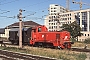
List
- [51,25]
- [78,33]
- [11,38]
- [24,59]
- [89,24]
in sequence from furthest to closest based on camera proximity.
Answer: [51,25], [89,24], [78,33], [11,38], [24,59]

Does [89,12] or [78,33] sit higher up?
[89,12]

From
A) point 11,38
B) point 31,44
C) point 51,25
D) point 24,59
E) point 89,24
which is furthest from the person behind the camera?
point 51,25

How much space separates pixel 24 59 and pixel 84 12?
330 ft

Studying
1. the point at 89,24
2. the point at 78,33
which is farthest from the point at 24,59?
the point at 89,24

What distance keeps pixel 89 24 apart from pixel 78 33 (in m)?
45.3

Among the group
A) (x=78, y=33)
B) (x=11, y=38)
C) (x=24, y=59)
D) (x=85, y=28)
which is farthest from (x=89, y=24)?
(x=24, y=59)

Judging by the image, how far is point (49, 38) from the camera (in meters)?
27.4

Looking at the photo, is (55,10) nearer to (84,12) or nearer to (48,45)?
(84,12)

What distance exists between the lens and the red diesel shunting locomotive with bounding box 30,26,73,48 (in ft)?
85.9

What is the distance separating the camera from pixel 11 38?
35062 millimetres

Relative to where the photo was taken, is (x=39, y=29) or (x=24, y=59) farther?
(x=39, y=29)

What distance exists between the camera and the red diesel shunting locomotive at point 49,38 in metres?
26.2

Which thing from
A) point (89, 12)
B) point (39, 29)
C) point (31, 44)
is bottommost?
point (31, 44)

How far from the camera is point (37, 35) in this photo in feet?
95.0
